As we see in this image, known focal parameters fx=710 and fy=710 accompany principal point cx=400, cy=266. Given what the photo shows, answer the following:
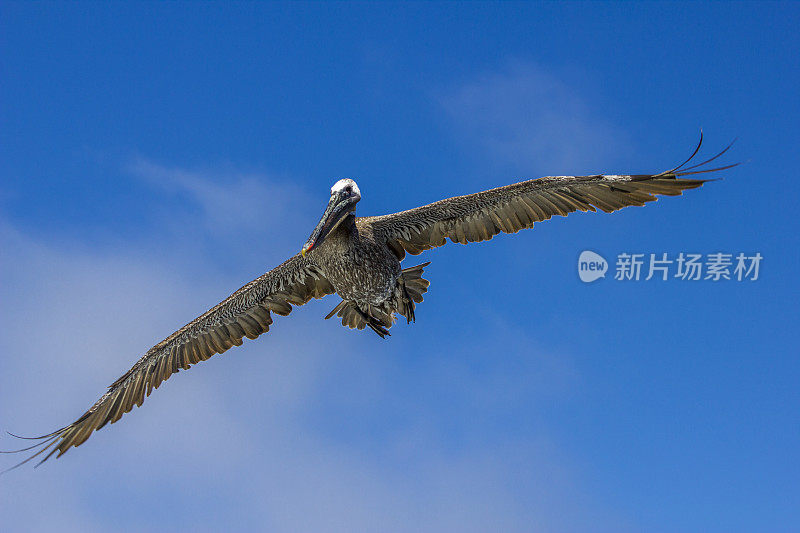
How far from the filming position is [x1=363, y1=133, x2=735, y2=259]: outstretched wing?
36.5 feet

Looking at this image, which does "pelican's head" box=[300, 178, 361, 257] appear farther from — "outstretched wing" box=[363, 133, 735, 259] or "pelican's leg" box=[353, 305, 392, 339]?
"pelican's leg" box=[353, 305, 392, 339]

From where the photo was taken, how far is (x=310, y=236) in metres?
11.2

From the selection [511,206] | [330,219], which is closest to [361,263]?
[330,219]

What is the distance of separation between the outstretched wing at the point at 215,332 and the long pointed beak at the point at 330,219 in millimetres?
1816

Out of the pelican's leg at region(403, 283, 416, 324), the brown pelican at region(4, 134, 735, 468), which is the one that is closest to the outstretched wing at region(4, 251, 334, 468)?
the brown pelican at region(4, 134, 735, 468)

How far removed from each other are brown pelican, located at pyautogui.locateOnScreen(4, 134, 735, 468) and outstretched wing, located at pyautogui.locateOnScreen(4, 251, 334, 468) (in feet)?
0.06

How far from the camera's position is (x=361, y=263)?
11875 millimetres

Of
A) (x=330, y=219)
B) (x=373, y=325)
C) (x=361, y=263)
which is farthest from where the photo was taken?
(x=373, y=325)

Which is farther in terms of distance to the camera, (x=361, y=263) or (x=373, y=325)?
(x=373, y=325)

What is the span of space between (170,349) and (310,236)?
4365 millimetres

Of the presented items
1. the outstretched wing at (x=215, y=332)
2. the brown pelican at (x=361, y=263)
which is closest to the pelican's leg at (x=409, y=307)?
the brown pelican at (x=361, y=263)

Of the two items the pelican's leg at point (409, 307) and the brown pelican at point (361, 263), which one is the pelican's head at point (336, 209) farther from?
the pelican's leg at point (409, 307)

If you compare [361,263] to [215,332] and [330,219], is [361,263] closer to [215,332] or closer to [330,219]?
[330,219]

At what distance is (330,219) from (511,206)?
322cm
